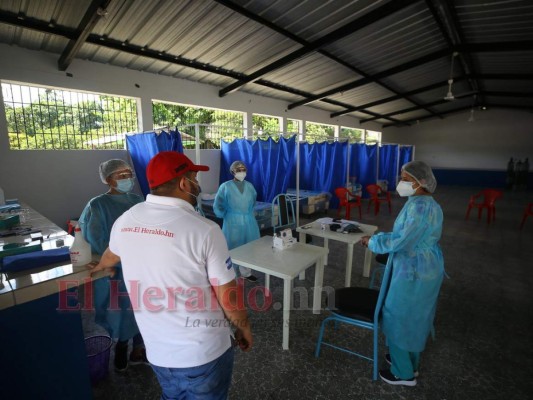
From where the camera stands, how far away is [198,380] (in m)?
0.97

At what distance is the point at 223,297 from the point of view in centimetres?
94

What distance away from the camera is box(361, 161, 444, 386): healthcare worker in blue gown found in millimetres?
1598

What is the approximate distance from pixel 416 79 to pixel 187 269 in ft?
29.0

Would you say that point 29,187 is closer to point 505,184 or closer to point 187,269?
point 187,269

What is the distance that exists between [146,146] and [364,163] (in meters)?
5.84

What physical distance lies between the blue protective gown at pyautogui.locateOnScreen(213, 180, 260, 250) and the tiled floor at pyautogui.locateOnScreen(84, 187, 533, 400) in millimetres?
606

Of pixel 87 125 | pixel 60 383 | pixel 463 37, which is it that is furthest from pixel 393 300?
pixel 463 37

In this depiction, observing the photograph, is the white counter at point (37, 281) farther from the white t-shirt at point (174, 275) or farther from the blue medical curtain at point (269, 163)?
the blue medical curtain at point (269, 163)

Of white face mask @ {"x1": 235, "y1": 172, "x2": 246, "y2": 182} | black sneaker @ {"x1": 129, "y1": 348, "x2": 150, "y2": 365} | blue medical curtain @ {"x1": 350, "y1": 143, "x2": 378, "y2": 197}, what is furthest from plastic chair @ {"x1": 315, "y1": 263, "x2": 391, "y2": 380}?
blue medical curtain @ {"x1": 350, "y1": 143, "x2": 378, "y2": 197}

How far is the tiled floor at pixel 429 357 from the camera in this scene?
5.69ft

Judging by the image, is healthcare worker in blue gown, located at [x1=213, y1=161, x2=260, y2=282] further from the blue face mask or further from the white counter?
the white counter

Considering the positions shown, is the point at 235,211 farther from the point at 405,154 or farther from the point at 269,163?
the point at 405,154

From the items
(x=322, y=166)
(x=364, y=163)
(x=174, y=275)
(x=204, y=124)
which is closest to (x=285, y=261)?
→ (x=174, y=275)

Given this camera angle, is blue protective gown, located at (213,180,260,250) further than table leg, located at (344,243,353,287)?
Yes
